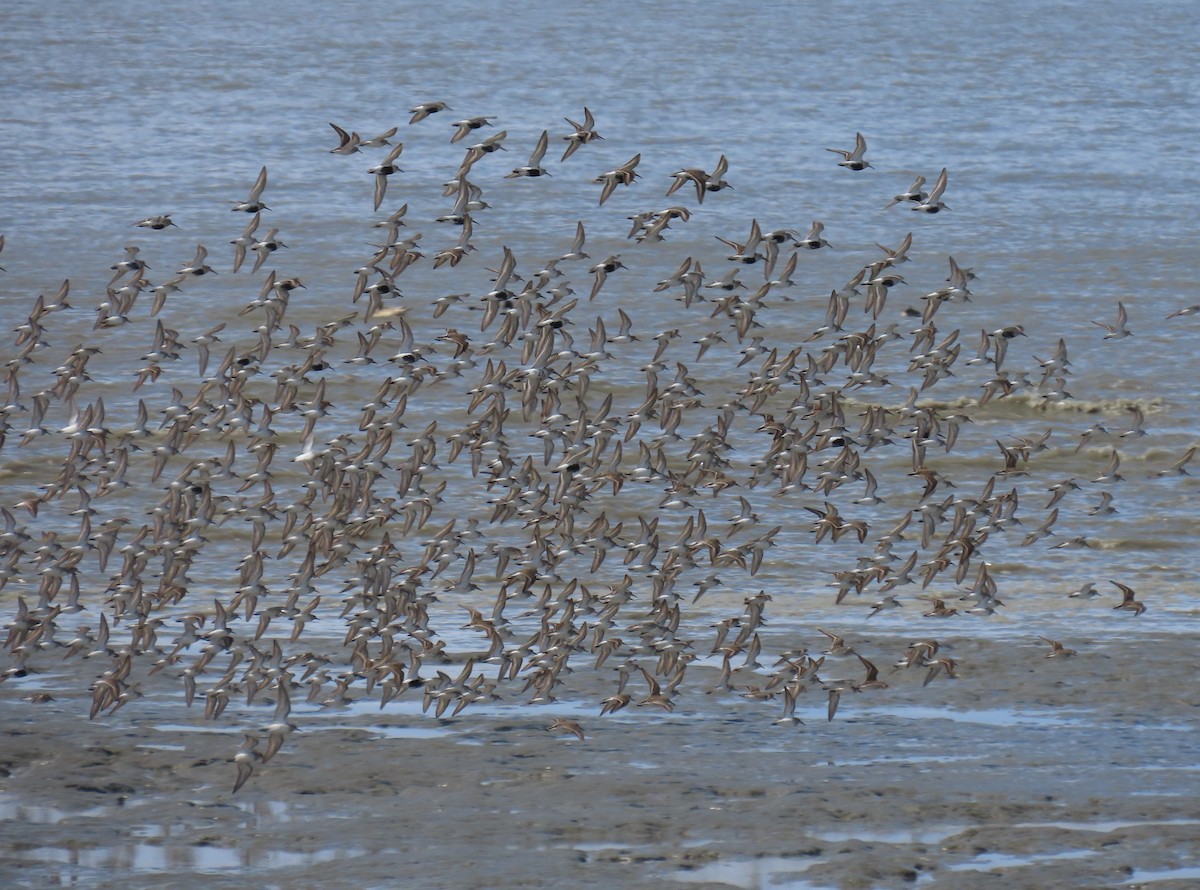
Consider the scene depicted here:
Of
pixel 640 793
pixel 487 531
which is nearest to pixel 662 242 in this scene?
pixel 487 531

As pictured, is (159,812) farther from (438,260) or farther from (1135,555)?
(1135,555)

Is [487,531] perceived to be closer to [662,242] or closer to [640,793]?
[640,793]

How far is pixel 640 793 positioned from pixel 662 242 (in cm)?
2375

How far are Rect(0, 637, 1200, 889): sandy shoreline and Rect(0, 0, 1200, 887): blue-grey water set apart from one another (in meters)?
1.42

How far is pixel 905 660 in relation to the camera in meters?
19.4

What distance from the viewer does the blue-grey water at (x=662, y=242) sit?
907 inches

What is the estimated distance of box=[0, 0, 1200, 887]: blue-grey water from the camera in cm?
2303

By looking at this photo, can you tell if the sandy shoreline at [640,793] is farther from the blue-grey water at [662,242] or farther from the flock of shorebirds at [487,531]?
the blue-grey water at [662,242]

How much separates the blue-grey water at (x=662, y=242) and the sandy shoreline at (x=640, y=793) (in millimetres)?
1418

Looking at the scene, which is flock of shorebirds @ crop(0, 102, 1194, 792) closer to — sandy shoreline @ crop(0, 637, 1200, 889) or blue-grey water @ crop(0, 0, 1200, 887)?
blue-grey water @ crop(0, 0, 1200, 887)

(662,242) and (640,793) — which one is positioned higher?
(640,793)

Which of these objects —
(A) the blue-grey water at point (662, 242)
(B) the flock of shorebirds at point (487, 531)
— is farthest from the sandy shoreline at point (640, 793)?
(A) the blue-grey water at point (662, 242)

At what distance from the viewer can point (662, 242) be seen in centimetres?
3906

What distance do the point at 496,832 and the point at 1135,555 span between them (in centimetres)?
1078
